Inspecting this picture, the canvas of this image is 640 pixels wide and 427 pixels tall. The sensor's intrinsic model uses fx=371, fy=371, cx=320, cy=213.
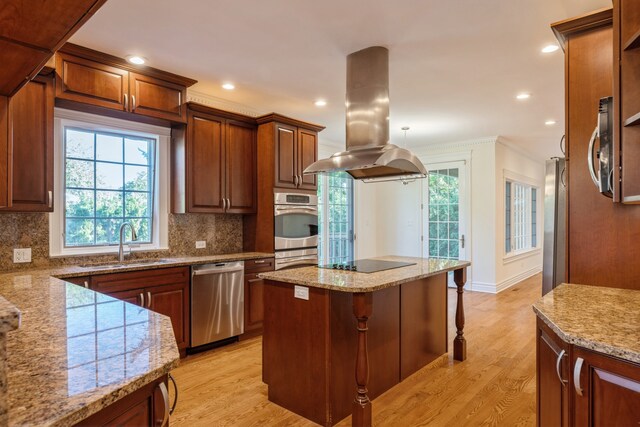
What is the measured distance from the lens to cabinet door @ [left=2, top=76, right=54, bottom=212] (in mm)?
2648

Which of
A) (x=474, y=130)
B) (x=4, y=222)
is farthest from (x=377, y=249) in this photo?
(x=4, y=222)

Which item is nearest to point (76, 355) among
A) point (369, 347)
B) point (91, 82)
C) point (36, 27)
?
point (36, 27)

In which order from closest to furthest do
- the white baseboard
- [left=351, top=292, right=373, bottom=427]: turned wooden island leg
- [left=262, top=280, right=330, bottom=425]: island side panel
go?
[left=351, top=292, right=373, bottom=427]: turned wooden island leg
[left=262, top=280, right=330, bottom=425]: island side panel
the white baseboard

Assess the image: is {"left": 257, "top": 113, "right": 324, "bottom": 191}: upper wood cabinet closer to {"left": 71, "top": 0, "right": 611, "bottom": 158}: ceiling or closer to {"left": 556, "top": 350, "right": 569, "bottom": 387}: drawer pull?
{"left": 71, "top": 0, "right": 611, "bottom": 158}: ceiling

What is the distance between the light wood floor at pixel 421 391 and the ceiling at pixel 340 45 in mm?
2612

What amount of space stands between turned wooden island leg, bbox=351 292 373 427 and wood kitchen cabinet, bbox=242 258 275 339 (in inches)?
70.1

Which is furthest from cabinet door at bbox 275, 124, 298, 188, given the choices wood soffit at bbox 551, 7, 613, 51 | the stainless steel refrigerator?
wood soffit at bbox 551, 7, 613, 51

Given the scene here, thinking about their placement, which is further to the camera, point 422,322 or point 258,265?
point 258,265

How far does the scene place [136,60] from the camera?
315cm

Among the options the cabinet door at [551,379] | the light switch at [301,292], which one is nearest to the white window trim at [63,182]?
the light switch at [301,292]

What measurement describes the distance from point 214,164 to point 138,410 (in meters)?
3.18

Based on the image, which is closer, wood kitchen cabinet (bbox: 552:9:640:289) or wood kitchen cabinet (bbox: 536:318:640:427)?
wood kitchen cabinet (bbox: 536:318:640:427)

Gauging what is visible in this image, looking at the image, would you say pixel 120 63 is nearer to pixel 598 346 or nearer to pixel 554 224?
pixel 598 346

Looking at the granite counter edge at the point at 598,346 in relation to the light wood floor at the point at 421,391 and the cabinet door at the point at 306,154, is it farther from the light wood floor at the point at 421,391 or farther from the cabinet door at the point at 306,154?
the cabinet door at the point at 306,154
